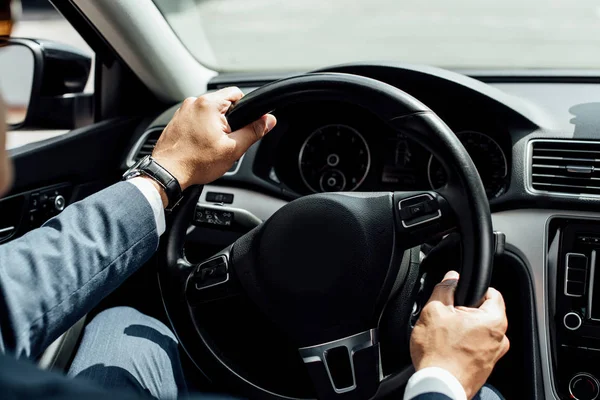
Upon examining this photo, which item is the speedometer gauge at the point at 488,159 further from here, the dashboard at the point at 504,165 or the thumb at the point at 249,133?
the thumb at the point at 249,133

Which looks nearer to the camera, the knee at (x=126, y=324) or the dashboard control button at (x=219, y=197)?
the knee at (x=126, y=324)

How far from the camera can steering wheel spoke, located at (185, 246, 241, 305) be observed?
153 centimetres

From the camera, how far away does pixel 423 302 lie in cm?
147

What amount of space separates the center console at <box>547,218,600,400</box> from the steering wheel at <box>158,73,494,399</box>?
0.48m

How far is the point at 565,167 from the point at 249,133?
821 millimetres

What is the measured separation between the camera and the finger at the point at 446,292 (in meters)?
1.23

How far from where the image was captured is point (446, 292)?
125cm

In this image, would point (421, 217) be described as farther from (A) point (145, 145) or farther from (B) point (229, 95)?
(A) point (145, 145)

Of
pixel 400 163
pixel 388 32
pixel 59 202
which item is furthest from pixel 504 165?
pixel 388 32

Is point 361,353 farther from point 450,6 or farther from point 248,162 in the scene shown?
point 450,6

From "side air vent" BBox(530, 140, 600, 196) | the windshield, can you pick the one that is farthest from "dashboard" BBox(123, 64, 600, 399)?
the windshield

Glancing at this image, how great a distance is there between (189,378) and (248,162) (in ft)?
2.14

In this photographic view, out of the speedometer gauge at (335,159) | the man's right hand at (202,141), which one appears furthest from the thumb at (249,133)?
the speedometer gauge at (335,159)

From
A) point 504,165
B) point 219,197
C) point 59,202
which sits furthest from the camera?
point 59,202
